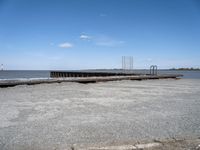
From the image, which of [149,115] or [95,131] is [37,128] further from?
[149,115]

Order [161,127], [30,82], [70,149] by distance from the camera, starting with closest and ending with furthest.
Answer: [70,149] → [161,127] → [30,82]

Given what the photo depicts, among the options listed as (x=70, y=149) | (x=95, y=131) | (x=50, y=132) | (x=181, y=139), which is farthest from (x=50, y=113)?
(x=181, y=139)

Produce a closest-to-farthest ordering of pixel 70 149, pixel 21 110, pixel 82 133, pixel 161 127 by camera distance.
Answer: pixel 70 149 < pixel 82 133 < pixel 161 127 < pixel 21 110

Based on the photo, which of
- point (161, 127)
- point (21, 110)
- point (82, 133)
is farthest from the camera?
point (21, 110)

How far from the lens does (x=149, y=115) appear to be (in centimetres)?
477

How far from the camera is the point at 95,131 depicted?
140 inches

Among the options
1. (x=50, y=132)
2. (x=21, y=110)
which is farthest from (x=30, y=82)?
(x=50, y=132)

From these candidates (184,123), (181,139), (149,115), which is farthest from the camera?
(149,115)

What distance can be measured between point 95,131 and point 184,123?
197cm

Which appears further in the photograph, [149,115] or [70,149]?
[149,115]

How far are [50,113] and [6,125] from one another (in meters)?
1.20

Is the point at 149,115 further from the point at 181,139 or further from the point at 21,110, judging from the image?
the point at 21,110

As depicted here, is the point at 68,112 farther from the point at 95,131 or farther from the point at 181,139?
the point at 181,139

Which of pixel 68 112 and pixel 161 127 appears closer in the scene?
pixel 161 127
